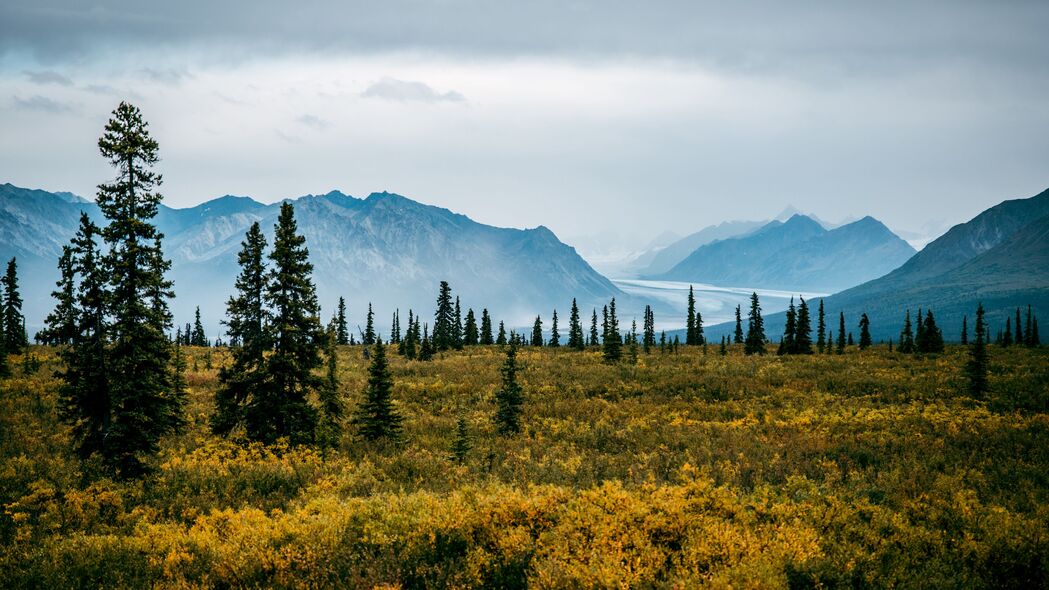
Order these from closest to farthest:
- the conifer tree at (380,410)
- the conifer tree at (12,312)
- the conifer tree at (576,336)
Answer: the conifer tree at (380,410) < the conifer tree at (12,312) < the conifer tree at (576,336)

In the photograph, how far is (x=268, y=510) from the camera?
13.8 metres

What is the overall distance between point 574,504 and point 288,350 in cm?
1637

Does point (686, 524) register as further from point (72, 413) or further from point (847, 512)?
point (72, 413)

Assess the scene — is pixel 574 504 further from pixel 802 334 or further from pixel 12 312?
pixel 12 312

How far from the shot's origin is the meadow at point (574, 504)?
29.0 ft

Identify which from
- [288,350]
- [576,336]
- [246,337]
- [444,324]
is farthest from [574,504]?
[576,336]

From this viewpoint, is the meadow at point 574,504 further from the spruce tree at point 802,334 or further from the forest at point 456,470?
the spruce tree at point 802,334

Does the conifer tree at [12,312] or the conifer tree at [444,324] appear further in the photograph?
the conifer tree at [444,324]

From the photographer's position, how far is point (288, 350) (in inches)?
897

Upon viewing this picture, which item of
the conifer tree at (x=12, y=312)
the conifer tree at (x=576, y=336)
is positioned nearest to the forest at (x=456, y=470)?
the conifer tree at (x=12, y=312)

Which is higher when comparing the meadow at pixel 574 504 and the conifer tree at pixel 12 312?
the conifer tree at pixel 12 312

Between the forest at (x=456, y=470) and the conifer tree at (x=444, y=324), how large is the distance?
1641 inches

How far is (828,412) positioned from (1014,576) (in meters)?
19.9

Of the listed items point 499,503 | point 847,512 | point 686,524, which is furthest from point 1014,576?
point 499,503
